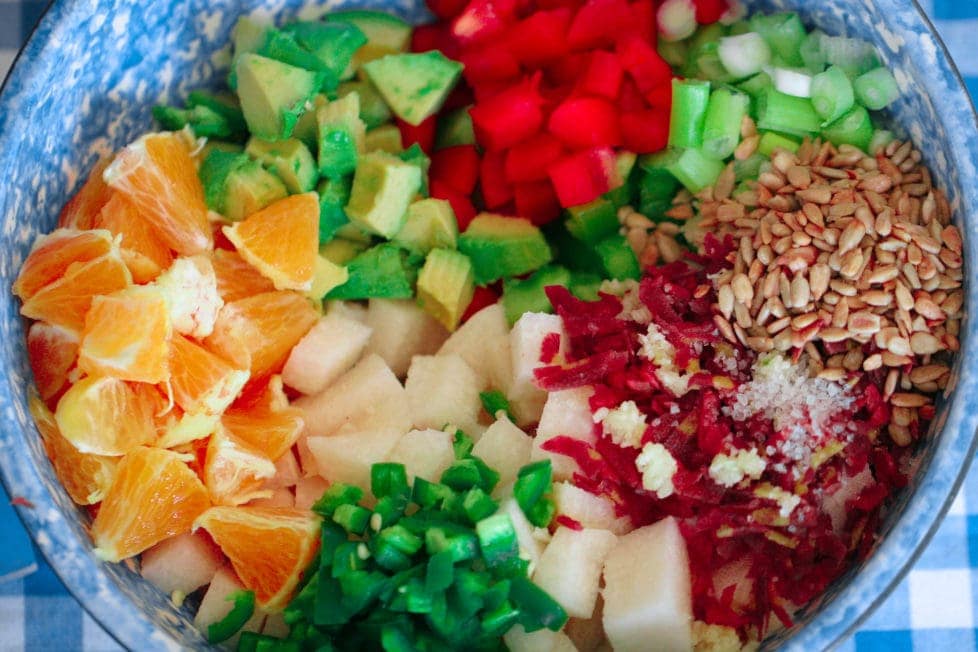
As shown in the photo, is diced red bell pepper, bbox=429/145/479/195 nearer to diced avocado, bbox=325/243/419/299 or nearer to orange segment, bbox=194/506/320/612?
diced avocado, bbox=325/243/419/299

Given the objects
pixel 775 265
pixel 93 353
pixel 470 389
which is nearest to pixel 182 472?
pixel 93 353

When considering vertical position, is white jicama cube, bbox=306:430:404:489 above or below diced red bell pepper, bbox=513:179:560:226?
below

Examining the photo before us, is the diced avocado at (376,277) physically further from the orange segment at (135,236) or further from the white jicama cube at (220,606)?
the white jicama cube at (220,606)

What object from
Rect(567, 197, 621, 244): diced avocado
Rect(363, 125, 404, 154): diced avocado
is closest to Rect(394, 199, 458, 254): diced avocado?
Rect(363, 125, 404, 154): diced avocado

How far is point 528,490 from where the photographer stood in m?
1.41

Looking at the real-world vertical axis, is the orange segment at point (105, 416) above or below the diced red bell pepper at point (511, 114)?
below

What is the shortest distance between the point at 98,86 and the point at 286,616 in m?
0.86

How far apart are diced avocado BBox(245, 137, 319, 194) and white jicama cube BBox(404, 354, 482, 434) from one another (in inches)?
13.8

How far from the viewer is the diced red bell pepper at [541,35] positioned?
1.69 metres

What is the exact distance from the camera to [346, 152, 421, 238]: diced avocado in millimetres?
1628

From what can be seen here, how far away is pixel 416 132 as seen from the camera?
1785 mm

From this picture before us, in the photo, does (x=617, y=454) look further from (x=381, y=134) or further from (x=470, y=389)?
(x=381, y=134)

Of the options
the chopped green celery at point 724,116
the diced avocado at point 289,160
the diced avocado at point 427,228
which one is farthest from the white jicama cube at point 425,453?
the chopped green celery at point 724,116

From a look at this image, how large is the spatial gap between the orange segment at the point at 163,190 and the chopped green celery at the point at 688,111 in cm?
77
